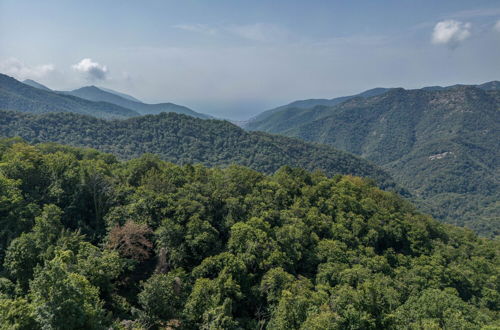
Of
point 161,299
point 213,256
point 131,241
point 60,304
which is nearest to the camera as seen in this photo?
point 60,304

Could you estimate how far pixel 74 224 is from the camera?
119 feet

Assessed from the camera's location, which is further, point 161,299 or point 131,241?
point 131,241

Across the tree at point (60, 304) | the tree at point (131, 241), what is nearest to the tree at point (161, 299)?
the tree at point (60, 304)

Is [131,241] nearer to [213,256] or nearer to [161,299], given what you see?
[161,299]

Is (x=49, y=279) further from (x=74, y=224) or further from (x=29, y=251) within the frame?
(x=74, y=224)

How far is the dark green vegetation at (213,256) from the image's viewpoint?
75.7 feet

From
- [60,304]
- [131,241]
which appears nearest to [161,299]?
[131,241]

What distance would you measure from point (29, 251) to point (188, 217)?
602 inches

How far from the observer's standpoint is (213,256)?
31422 mm

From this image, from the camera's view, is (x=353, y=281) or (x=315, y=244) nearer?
(x=353, y=281)

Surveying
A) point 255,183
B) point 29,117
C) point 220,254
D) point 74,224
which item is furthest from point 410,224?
point 29,117

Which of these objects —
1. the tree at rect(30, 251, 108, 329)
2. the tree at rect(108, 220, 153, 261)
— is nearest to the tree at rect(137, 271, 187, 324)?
the tree at rect(30, 251, 108, 329)

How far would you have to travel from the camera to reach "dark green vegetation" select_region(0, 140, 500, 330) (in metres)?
23.1

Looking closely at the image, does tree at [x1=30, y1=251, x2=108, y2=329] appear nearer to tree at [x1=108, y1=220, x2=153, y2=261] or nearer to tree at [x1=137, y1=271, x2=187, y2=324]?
tree at [x1=137, y1=271, x2=187, y2=324]
